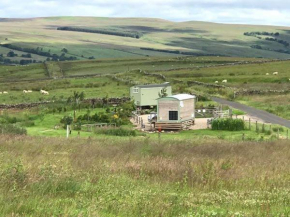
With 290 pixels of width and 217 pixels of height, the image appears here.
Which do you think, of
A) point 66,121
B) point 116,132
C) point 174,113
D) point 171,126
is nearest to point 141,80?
point 174,113

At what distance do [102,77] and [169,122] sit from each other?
54416mm

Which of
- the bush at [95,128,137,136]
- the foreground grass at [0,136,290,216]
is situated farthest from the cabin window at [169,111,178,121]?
the foreground grass at [0,136,290,216]

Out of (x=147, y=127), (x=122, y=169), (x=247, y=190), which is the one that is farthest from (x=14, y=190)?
(x=147, y=127)

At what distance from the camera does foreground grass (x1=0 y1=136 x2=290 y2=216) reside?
7445 mm

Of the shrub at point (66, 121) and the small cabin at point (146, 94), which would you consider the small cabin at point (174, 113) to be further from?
the small cabin at point (146, 94)

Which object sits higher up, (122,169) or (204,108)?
(122,169)

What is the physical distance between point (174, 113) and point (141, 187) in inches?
1252

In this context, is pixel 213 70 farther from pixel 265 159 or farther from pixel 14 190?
pixel 14 190

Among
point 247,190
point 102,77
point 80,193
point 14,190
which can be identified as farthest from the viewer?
point 102,77

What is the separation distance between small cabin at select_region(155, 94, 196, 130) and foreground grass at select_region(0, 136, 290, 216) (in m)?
26.0

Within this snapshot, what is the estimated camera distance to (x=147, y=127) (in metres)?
40.4

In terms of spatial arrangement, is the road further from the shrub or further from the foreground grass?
the foreground grass

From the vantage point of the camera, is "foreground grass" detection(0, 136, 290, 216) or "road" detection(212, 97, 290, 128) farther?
"road" detection(212, 97, 290, 128)

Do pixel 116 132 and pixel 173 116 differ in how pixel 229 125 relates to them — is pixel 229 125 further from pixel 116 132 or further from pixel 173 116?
pixel 116 132
